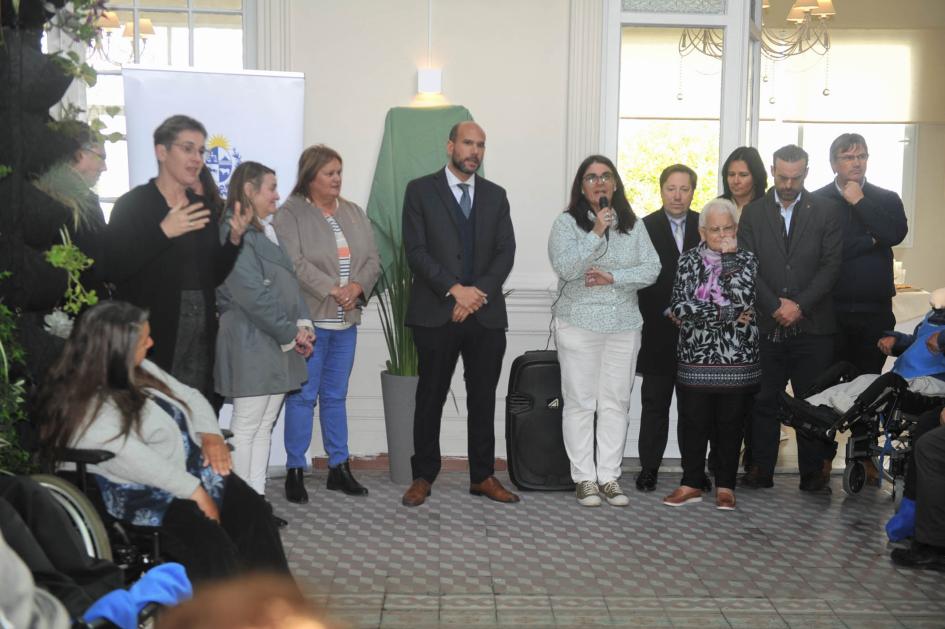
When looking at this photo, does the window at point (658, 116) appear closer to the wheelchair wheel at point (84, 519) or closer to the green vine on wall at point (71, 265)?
the green vine on wall at point (71, 265)

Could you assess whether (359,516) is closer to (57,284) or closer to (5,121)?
(57,284)

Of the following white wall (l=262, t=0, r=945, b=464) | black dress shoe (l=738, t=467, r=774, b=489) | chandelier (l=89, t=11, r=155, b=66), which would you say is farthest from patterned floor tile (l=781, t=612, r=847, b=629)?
chandelier (l=89, t=11, r=155, b=66)

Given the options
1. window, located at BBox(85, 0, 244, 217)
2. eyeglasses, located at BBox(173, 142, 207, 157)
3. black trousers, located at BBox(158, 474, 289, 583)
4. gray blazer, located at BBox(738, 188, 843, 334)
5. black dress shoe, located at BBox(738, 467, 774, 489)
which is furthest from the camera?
window, located at BBox(85, 0, 244, 217)

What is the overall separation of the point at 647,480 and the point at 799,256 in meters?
1.30

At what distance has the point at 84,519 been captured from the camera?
2777mm

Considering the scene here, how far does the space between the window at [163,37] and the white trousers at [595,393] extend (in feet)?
7.70

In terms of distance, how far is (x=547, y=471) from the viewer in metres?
5.58

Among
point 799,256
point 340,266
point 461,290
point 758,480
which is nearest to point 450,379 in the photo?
point 461,290

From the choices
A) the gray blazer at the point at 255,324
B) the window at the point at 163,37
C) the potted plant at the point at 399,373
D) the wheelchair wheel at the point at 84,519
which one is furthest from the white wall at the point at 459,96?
the wheelchair wheel at the point at 84,519

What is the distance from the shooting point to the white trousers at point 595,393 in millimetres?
5355

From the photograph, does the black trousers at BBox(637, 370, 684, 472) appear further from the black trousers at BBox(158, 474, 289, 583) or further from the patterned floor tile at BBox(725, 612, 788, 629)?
the black trousers at BBox(158, 474, 289, 583)

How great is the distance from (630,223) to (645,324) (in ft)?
1.87

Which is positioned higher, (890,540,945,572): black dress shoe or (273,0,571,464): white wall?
(273,0,571,464): white wall

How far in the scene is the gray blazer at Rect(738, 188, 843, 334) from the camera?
551 centimetres
